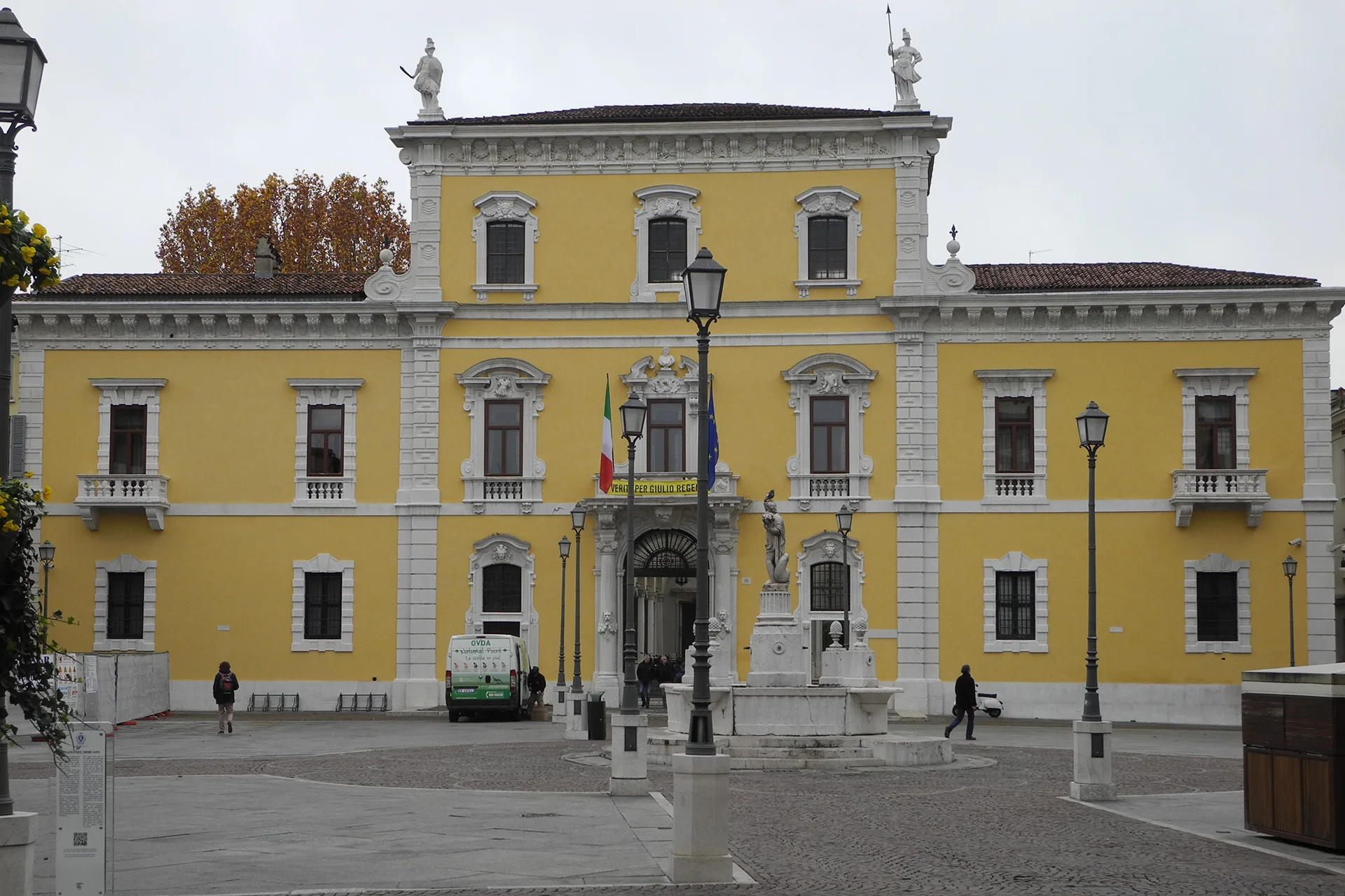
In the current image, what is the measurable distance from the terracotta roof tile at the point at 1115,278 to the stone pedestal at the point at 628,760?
23.4m

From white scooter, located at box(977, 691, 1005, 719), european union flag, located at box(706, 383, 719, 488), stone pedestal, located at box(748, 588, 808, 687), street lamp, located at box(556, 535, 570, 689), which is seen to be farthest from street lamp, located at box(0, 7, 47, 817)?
white scooter, located at box(977, 691, 1005, 719)

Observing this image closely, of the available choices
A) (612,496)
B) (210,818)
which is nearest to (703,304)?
(210,818)

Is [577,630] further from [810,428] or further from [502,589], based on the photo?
[810,428]

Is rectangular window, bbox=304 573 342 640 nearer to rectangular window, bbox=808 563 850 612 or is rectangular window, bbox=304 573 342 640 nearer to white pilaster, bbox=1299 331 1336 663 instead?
rectangular window, bbox=808 563 850 612

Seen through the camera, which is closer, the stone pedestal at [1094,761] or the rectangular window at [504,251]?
the stone pedestal at [1094,761]

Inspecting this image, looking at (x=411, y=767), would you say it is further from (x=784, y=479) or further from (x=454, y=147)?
(x=454, y=147)

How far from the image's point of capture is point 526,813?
17.5 m

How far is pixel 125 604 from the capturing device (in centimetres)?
4025

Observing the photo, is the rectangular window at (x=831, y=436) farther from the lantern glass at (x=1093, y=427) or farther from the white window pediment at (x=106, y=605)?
the lantern glass at (x=1093, y=427)

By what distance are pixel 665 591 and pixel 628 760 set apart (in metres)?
42.8

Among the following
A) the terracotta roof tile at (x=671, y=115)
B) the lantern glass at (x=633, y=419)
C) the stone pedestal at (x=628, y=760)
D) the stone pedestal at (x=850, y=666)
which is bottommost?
the stone pedestal at (x=628, y=760)

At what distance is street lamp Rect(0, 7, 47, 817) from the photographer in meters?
9.31

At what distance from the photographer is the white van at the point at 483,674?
118ft

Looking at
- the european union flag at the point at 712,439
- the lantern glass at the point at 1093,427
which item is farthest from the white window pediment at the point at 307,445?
the lantern glass at the point at 1093,427
